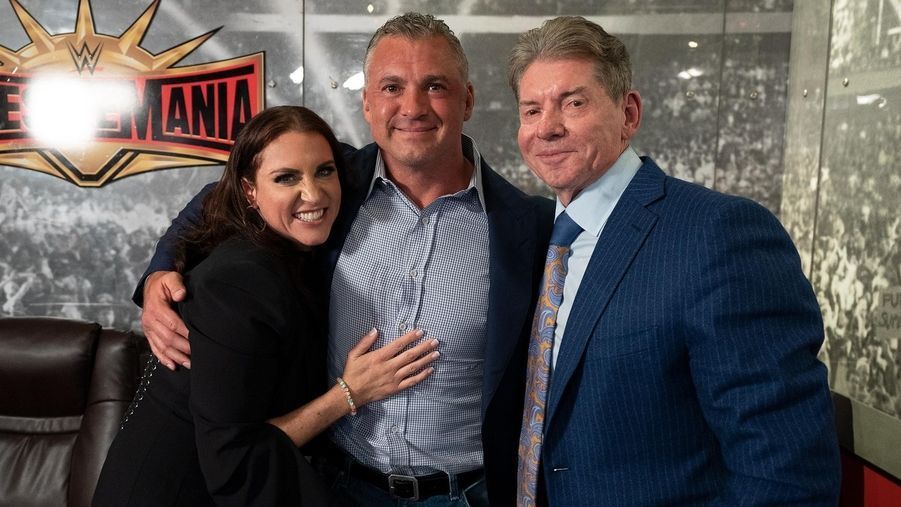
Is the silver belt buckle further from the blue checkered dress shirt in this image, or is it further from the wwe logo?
the wwe logo

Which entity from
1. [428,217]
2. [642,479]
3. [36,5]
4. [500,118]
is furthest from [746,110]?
[36,5]

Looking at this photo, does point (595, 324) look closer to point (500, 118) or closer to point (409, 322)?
point (409, 322)

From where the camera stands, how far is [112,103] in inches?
102

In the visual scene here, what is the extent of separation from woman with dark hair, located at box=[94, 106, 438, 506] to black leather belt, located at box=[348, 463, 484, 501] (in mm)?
178

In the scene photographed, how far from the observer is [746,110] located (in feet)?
8.50

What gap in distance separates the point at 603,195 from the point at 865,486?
117cm

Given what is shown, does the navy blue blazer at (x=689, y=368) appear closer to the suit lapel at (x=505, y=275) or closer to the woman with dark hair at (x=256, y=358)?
the suit lapel at (x=505, y=275)

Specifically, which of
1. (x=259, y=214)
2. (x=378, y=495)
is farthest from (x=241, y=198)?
(x=378, y=495)

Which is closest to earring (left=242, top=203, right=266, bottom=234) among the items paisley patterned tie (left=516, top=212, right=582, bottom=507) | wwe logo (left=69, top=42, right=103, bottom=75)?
paisley patterned tie (left=516, top=212, right=582, bottom=507)

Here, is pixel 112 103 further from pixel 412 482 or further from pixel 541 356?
pixel 541 356

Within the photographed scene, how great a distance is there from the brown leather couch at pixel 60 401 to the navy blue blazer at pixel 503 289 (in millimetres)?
929

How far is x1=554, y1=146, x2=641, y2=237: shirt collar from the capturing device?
120 centimetres

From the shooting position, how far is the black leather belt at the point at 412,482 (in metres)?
1.50

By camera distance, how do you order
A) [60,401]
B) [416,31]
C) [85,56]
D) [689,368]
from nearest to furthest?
[689,368], [416,31], [60,401], [85,56]
